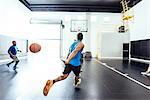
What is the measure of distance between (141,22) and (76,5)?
5.62 meters

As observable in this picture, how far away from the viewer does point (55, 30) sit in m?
19.0

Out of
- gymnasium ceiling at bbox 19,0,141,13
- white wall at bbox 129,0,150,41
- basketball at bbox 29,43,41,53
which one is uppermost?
gymnasium ceiling at bbox 19,0,141,13

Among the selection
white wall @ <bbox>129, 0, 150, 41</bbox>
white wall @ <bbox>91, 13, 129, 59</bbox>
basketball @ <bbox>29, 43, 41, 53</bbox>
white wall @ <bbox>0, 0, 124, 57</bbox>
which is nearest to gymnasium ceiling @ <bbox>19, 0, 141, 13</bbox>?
white wall @ <bbox>0, 0, 124, 57</bbox>

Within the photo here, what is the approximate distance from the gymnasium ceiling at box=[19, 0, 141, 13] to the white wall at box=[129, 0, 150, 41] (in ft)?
3.22

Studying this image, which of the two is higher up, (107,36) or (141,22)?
(141,22)

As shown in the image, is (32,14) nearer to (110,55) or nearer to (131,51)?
(110,55)

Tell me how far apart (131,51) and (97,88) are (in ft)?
39.1

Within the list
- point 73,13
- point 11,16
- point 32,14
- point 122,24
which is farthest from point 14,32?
point 122,24

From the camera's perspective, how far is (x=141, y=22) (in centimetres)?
1497

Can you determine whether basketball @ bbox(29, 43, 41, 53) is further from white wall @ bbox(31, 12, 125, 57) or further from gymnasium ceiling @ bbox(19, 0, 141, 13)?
gymnasium ceiling @ bbox(19, 0, 141, 13)

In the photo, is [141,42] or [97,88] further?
[141,42]

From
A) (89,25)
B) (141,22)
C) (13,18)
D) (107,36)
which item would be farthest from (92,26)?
(13,18)

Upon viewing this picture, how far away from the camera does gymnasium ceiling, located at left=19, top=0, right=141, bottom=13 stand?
55.5 feet

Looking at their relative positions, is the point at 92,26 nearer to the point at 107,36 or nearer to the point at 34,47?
the point at 107,36
